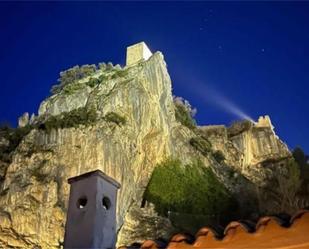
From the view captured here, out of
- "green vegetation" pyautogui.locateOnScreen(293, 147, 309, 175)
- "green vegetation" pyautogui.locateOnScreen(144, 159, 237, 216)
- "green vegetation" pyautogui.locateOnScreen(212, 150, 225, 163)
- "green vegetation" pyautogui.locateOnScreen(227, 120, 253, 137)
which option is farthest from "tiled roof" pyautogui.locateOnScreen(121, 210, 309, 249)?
"green vegetation" pyautogui.locateOnScreen(227, 120, 253, 137)

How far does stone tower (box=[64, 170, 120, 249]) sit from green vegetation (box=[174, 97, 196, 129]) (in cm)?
2789

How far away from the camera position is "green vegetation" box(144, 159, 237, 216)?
84.0ft

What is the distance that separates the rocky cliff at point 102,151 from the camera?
21.0 m

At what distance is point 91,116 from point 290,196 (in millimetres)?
13778

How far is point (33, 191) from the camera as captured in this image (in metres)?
21.5

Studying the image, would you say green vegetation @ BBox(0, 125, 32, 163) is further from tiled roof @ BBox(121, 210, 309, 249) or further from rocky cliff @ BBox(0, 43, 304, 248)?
tiled roof @ BBox(121, 210, 309, 249)

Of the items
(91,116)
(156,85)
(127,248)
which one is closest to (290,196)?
(156,85)

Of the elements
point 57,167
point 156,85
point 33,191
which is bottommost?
point 33,191

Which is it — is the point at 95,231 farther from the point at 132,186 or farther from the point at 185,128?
A: the point at 185,128

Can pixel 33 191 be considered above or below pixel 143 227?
above

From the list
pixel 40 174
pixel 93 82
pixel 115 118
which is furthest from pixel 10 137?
pixel 93 82

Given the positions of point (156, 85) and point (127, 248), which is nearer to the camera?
point (127, 248)

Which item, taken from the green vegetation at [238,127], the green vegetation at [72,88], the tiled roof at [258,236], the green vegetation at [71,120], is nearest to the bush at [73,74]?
the green vegetation at [72,88]

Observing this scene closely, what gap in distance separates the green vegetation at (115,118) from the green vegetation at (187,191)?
152 inches
